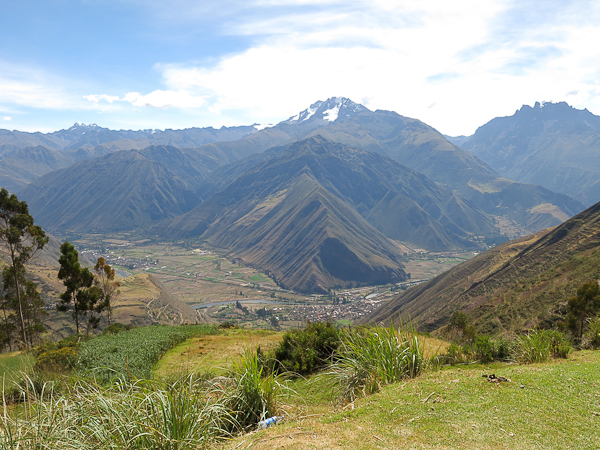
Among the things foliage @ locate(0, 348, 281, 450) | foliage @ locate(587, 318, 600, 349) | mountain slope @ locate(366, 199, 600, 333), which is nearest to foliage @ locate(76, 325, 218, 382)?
foliage @ locate(0, 348, 281, 450)

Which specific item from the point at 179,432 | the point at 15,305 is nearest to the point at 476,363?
the point at 179,432

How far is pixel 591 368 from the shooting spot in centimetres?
920

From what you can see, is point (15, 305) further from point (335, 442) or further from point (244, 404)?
point (335, 442)

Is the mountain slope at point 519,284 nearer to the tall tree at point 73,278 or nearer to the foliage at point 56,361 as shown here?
the foliage at point 56,361

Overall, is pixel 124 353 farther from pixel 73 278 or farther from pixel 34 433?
pixel 73 278

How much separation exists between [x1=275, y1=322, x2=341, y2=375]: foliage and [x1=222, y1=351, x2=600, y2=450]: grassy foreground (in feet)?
17.9

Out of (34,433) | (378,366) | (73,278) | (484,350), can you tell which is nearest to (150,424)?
(34,433)

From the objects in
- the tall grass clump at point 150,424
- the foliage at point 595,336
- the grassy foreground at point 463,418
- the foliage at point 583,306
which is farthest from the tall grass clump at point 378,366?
the foliage at point 583,306

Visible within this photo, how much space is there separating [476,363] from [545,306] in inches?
1225

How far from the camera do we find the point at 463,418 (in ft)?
22.1

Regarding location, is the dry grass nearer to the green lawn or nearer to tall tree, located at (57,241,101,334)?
the green lawn

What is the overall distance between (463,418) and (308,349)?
880 cm

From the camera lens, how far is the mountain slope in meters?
37.6

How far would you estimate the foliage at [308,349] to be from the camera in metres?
14.5
